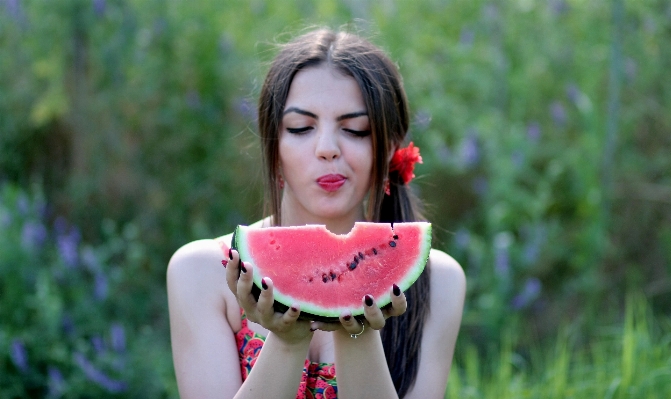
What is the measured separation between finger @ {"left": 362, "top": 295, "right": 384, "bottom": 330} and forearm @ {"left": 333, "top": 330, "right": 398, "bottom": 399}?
0.18 meters

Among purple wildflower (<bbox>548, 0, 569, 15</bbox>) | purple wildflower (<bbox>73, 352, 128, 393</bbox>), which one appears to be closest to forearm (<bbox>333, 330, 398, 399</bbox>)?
purple wildflower (<bbox>73, 352, 128, 393</bbox>)

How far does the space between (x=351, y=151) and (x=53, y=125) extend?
12.1ft

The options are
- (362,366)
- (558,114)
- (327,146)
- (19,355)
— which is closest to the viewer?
(362,366)

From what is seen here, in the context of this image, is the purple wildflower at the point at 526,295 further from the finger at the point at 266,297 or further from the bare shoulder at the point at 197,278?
the finger at the point at 266,297

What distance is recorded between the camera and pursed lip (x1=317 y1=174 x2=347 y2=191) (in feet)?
8.02

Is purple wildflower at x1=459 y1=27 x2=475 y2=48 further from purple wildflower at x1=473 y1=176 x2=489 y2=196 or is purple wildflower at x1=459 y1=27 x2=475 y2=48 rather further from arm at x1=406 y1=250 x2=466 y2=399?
arm at x1=406 y1=250 x2=466 y2=399

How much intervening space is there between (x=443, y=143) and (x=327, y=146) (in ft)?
9.08

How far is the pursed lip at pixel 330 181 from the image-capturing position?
2443 millimetres

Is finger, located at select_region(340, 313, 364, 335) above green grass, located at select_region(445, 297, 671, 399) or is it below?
above

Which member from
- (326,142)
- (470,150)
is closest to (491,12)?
(470,150)

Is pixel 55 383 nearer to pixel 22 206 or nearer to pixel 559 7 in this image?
pixel 22 206

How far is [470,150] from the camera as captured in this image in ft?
15.7

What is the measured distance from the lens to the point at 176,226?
17.2ft

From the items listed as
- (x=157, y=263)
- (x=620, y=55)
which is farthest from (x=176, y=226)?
(x=620, y=55)
